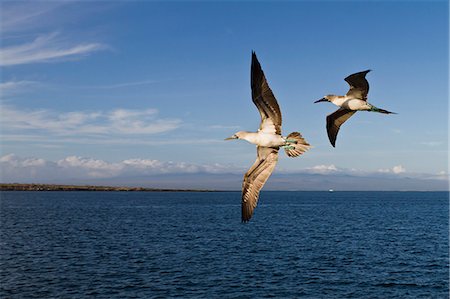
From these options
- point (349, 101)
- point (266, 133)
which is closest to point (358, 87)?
point (349, 101)

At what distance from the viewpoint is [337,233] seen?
381ft

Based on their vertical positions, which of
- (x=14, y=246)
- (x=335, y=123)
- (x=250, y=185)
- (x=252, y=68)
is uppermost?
(x=252, y=68)

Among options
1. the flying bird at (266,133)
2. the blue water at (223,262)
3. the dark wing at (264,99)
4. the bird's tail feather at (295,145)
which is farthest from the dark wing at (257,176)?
the blue water at (223,262)

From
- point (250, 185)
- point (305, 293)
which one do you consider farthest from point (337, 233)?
point (250, 185)

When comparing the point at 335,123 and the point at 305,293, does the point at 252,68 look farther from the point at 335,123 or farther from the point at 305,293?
the point at 305,293

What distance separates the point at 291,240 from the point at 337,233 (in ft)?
62.8

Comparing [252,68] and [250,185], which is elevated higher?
[252,68]

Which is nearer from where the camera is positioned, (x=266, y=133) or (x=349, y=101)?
(x=349, y=101)

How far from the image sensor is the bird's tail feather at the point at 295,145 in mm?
7800

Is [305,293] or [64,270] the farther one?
[64,270]

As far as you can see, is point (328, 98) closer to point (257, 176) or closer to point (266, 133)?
point (266, 133)

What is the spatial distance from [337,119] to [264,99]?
1.28 m

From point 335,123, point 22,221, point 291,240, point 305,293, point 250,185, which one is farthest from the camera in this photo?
point 22,221

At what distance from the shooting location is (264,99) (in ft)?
26.2
